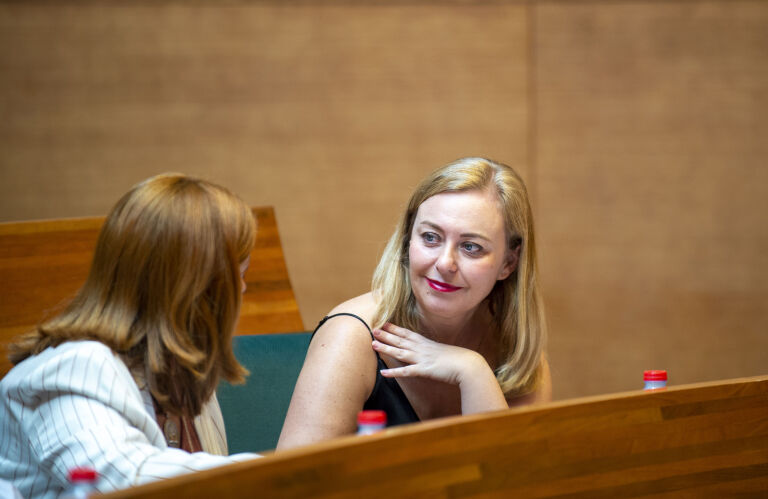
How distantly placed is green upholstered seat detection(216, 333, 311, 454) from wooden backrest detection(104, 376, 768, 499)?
3.83 ft

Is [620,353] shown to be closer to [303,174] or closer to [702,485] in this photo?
[303,174]

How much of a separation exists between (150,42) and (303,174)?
819 mm

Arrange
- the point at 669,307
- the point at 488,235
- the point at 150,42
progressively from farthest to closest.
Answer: the point at 669,307 → the point at 150,42 → the point at 488,235

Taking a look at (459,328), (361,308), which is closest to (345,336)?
(361,308)

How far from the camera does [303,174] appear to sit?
3.69 meters

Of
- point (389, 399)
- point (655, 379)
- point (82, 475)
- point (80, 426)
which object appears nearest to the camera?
point (82, 475)

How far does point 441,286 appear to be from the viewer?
65.2 inches

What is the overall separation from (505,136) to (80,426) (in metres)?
2.92

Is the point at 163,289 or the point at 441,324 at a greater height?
the point at 163,289

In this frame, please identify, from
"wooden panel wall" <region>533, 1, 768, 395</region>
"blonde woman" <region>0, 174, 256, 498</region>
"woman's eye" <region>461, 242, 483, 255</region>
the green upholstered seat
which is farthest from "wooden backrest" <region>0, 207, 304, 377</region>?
"wooden panel wall" <region>533, 1, 768, 395</region>

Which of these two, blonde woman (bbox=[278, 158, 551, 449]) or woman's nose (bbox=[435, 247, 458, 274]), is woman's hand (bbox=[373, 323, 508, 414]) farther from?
woman's nose (bbox=[435, 247, 458, 274])

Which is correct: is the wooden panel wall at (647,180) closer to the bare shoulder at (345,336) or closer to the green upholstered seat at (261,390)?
the green upholstered seat at (261,390)

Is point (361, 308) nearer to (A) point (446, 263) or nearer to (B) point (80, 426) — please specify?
(A) point (446, 263)

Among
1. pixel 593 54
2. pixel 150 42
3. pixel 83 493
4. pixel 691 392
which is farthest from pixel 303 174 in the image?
pixel 83 493
